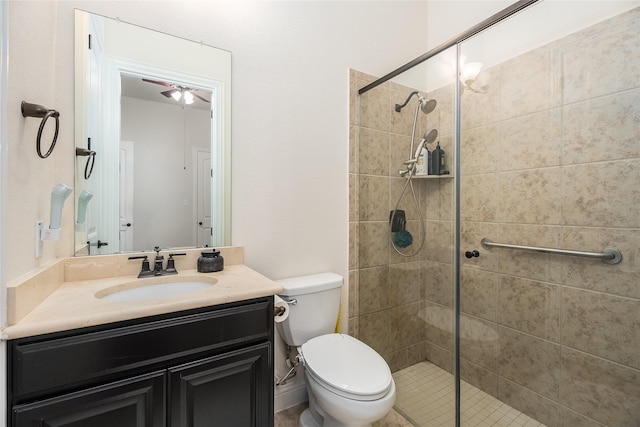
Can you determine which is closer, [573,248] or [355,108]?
[573,248]

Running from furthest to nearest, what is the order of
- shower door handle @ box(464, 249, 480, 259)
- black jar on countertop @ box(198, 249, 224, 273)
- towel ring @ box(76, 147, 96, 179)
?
shower door handle @ box(464, 249, 480, 259), black jar on countertop @ box(198, 249, 224, 273), towel ring @ box(76, 147, 96, 179)

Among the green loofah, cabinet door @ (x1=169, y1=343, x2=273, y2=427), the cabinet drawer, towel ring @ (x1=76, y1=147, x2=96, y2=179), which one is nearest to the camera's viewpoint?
the cabinet drawer

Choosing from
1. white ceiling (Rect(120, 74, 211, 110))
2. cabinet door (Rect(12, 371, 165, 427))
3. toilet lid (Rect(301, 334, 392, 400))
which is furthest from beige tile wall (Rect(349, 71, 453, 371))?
cabinet door (Rect(12, 371, 165, 427))

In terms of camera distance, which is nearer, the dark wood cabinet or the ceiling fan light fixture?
the dark wood cabinet

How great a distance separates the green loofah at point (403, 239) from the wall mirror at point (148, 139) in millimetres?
1011

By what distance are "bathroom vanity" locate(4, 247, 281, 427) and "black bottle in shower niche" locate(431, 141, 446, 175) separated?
1.10 m

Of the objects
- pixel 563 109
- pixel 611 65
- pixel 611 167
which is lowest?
pixel 611 167

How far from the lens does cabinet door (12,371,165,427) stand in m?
0.72

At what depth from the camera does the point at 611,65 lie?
120cm

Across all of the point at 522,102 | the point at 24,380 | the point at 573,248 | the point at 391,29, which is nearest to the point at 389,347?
the point at 573,248

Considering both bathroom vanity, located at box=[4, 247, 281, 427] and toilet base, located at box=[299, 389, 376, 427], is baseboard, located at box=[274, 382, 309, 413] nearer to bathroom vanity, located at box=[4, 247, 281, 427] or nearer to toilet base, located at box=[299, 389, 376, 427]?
toilet base, located at box=[299, 389, 376, 427]

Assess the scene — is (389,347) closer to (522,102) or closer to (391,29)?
(522,102)

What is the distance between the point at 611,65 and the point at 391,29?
133 cm

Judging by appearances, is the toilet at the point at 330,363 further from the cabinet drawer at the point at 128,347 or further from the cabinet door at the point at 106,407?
the cabinet door at the point at 106,407
